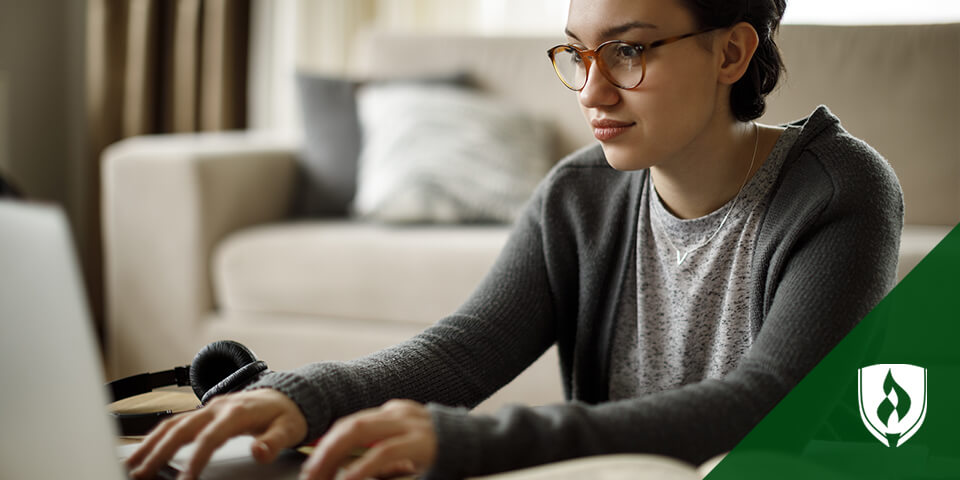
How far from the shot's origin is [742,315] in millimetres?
952

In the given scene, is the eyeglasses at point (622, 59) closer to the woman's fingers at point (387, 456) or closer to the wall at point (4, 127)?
the woman's fingers at point (387, 456)

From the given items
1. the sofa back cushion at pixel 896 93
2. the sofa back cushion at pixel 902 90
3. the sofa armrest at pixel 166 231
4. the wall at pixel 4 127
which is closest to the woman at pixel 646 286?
the sofa back cushion at pixel 896 93

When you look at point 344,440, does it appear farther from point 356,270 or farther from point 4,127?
point 4,127

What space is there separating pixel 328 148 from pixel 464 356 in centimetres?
151

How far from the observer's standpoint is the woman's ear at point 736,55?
93 cm

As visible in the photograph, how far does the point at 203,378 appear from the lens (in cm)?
83

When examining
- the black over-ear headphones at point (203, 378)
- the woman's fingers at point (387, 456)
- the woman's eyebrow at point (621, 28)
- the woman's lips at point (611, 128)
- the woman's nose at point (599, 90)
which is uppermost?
the woman's eyebrow at point (621, 28)

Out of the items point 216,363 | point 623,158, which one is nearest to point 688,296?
point 623,158

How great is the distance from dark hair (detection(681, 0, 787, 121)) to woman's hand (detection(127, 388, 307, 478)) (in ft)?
1.80

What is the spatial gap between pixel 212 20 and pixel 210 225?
3.74 ft

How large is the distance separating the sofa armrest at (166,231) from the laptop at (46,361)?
1.70 m

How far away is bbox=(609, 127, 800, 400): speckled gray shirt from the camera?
947 mm

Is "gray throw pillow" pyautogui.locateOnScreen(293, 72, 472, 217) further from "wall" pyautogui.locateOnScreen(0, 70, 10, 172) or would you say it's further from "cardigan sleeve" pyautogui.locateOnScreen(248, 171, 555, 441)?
"cardigan sleeve" pyautogui.locateOnScreen(248, 171, 555, 441)

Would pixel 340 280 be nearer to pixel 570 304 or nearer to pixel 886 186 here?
pixel 570 304
